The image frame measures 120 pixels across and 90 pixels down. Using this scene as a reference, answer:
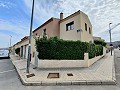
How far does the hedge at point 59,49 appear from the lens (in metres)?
10.0

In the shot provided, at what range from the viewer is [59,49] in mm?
10344

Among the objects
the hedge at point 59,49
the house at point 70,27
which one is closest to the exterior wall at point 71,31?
the house at point 70,27

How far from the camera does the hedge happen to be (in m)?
10.0

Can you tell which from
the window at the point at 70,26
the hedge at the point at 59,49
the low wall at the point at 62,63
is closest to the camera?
the low wall at the point at 62,63

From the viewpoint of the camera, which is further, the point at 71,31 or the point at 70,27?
the point at 70,27

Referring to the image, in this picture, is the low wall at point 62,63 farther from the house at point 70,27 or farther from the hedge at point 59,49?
the house at point 70,27

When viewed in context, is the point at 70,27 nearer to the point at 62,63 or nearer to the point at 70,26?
the point at 70,26

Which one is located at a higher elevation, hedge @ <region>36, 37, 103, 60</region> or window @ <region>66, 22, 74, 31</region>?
window @ <region>66, 22, 74, 31</region>

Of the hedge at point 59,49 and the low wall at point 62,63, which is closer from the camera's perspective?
the low wall at point 62,63

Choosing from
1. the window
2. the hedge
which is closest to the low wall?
the hedge

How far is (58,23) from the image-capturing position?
1808cm

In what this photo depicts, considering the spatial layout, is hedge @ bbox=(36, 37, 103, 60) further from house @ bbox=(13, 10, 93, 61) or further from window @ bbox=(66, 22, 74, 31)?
window @ bbox=(66, 22, 74, 31)

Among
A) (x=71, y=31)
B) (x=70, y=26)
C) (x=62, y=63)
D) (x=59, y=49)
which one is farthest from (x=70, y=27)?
(x=62, y=63)

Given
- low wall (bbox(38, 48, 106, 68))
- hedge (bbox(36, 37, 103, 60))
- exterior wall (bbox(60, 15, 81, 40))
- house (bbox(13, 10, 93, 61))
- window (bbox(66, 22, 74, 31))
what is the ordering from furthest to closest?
window (bbox(66, 22, 74, 31)) → exterior wall (bbox(60, 15, 81, 40)) → house (bbox(13, 10, 93, 61)) → hedge (bbox(36, 37, 103, 60)) → low wall (bbox(38, 48, 106, 68))
